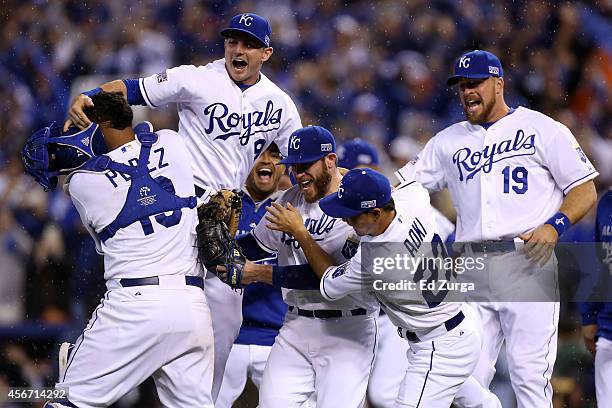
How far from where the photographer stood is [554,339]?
13.1 feet

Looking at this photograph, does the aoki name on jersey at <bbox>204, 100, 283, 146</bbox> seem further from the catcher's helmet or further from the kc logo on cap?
the catcher's helmet

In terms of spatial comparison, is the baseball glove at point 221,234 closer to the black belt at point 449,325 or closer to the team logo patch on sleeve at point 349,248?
the team logo patch on sleeve at point 349,248

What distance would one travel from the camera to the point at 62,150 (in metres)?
3.60

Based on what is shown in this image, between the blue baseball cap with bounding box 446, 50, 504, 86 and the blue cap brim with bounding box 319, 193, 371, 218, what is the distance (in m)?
1.00

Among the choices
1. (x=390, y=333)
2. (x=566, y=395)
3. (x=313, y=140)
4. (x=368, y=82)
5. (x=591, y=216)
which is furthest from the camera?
(x=368, y=82)

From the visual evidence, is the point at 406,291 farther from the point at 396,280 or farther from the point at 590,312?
the point at 590,312

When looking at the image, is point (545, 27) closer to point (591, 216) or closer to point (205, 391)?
point (591, 216)

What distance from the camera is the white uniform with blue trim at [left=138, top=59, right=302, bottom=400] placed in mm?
4188

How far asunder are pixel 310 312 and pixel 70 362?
95cm

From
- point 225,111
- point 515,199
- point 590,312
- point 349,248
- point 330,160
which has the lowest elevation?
point 590,312

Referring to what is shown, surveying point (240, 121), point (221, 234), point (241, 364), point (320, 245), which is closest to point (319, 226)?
point (320, 245)

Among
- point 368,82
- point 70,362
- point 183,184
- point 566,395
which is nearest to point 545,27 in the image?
point 368,82

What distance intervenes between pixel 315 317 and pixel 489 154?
41.8 inches

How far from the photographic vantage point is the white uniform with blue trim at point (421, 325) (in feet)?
11.8
